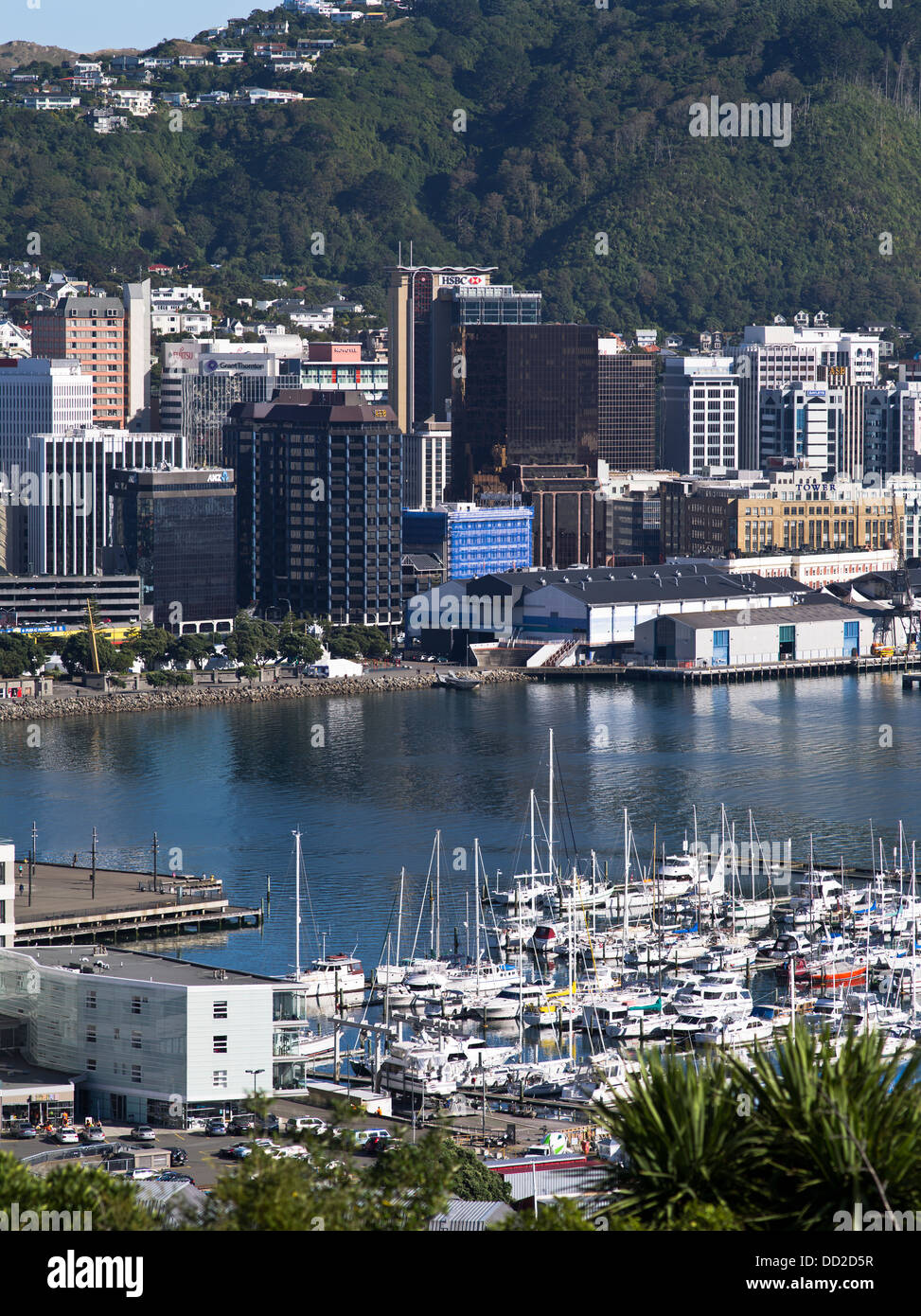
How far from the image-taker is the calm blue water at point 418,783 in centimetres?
2025

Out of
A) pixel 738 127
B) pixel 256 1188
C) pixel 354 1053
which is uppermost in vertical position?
pixel 738 127

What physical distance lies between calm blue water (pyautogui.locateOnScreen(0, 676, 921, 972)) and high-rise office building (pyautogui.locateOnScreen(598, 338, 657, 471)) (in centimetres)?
1840

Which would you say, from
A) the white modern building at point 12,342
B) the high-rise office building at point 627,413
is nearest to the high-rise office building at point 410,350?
the high-rise office building at point 627,413

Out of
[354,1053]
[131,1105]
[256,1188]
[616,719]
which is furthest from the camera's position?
[616,719]

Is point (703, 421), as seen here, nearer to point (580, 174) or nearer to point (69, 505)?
point (69, 505)

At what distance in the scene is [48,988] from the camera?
13039 millimetres

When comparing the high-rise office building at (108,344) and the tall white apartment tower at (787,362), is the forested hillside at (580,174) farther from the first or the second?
the high-rise office building at (108,344)

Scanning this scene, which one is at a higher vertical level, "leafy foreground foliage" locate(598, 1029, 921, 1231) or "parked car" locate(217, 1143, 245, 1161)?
"leafy foreground foliage" locate(598, 1029, 921, 1231)

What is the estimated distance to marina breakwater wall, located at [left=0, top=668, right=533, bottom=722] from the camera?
3141 centimetres

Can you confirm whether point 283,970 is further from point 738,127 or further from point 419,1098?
point 738,127

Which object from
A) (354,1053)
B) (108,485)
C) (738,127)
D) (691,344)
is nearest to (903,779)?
(354,1053)

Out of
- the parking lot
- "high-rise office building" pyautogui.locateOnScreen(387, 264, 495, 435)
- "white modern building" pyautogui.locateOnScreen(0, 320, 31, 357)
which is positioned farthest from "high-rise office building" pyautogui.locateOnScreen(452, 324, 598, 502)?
the parking lot

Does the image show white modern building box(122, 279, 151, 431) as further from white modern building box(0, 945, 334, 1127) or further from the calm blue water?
white modern building box(0, 945, 334, 1127)
